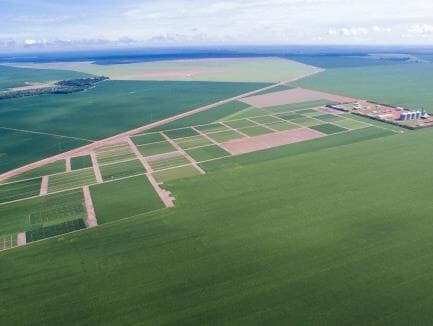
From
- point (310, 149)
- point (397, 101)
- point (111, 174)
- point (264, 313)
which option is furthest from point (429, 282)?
point (397, 101)

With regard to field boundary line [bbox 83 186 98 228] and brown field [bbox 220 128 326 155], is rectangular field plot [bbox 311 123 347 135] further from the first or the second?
field boundary line [bbox 83 186 98 228]

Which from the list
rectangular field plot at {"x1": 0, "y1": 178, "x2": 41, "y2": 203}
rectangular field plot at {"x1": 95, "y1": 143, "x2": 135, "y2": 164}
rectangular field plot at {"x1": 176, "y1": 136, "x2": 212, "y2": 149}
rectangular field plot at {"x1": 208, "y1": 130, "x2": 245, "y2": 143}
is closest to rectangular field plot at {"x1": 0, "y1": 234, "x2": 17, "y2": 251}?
rectangular field plot at {"x1": 0, "y1": 178, "x2": 41, "y2": 203}

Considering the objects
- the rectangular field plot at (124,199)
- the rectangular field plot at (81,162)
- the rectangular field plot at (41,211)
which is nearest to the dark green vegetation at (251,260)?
the rectangular field plot at (124,199)

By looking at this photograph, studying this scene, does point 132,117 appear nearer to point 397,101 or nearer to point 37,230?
point 37,230

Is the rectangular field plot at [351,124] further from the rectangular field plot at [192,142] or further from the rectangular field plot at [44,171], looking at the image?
the rectangular field plot at [44,171]

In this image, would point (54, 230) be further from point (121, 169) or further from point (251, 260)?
point (251, 260)
